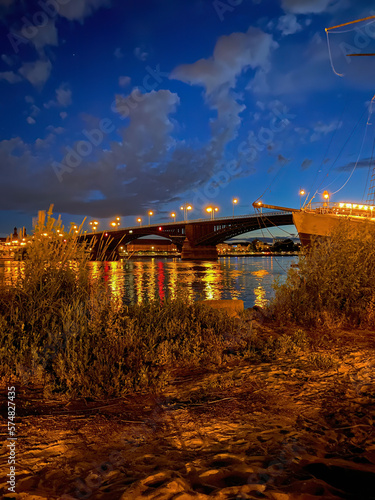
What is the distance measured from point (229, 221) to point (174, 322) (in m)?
76.2

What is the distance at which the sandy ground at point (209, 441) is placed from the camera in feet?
7.93

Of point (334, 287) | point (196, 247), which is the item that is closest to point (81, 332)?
point (334, 287)

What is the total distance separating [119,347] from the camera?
16.2ft

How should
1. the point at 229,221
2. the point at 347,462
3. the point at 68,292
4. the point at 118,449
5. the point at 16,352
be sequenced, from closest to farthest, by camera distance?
the point at 347,462 → the point at 118,449 → the point at 16,352 → the point at 68,292 → the point at 229,221

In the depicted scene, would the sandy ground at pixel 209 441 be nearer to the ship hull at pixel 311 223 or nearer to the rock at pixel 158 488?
the rock at pixel 158 488


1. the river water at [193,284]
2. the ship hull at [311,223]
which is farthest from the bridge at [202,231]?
the ship hull at [311,223]

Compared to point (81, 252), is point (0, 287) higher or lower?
lower

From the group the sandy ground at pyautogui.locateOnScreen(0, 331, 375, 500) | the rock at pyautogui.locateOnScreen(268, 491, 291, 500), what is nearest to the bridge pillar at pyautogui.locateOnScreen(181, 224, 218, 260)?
the sandy ground at pyautogui.locateOnScreen(0, 331, 375, 500)

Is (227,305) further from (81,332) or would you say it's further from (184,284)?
(184,284)

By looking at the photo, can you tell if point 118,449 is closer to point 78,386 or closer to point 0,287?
point 78,386

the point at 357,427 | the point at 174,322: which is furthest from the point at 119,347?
the point at 357,427

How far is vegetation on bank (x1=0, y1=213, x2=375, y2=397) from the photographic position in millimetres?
4496

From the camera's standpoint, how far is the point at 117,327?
18.0 ft

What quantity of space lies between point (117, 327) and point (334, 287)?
6.04 meters
